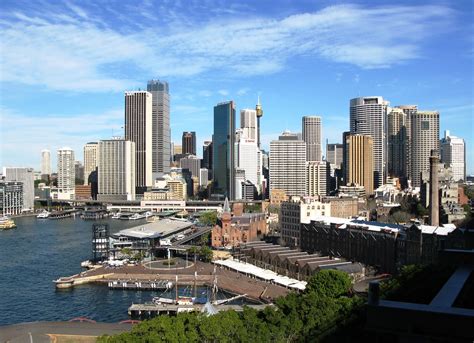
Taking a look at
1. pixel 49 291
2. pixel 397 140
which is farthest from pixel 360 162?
pixel 49 291

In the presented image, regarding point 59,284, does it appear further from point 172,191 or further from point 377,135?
point 377,135

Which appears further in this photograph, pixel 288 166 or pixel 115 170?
pixel 115 170

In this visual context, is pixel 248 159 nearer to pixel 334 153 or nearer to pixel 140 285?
pixel 334 153

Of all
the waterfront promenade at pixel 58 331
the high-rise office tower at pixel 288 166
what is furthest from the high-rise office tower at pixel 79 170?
the waterfront promenade at pixel 58 331

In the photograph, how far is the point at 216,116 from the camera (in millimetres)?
103000

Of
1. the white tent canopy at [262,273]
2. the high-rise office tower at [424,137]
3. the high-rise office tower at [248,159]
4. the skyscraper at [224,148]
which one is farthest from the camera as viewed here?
the high-rise office tower at [248,159]

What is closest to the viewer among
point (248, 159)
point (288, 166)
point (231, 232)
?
point (231, 232)

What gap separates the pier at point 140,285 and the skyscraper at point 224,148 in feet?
219

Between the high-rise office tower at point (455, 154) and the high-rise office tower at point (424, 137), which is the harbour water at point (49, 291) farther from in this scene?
the high-rise office tower at point (455, 154)

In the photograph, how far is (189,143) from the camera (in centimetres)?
14050

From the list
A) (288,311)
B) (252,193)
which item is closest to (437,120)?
(252,193)

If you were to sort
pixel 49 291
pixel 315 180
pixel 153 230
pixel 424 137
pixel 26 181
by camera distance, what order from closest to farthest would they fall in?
pixel 49 291
pixel 153 230
pixel 26 181
pixel 315 180
pixel 424 137

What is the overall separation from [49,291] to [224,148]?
76877 millimetres

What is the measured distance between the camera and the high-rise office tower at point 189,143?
140 m
